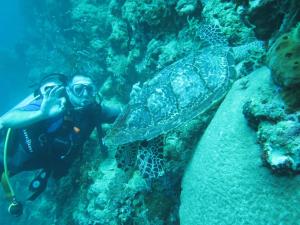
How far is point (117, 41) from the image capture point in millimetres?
6102

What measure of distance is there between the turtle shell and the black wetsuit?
1340mm

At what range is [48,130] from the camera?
428cm

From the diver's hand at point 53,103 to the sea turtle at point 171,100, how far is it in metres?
1.37

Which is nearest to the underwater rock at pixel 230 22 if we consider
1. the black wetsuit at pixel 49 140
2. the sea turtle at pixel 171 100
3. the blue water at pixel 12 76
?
the sea turtle at pixel 171 100

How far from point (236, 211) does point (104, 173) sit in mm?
2769

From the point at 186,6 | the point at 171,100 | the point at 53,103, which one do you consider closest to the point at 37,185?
the point at 53,103

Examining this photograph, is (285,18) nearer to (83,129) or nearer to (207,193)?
(207,193)

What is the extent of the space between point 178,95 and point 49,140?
2424mm

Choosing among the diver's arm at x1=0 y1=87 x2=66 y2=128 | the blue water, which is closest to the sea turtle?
the diver's arm at x1=0 y1=87 x2=66 y2=128

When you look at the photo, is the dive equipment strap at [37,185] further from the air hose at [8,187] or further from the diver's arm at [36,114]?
the diver's arm at [36,114]

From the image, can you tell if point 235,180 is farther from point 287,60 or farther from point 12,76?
point 12,76

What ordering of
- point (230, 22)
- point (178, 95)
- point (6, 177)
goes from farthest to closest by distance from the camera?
point (6, 177)
point (230, 22)
point (178, 95)

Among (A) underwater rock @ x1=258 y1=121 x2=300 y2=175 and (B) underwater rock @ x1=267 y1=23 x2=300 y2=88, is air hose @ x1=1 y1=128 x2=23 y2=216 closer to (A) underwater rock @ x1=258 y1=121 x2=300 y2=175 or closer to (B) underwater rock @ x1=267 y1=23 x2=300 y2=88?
(A) underwater rock @ x1=258 y1=121 x2=300 y2=175

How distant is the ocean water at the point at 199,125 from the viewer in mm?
1768
